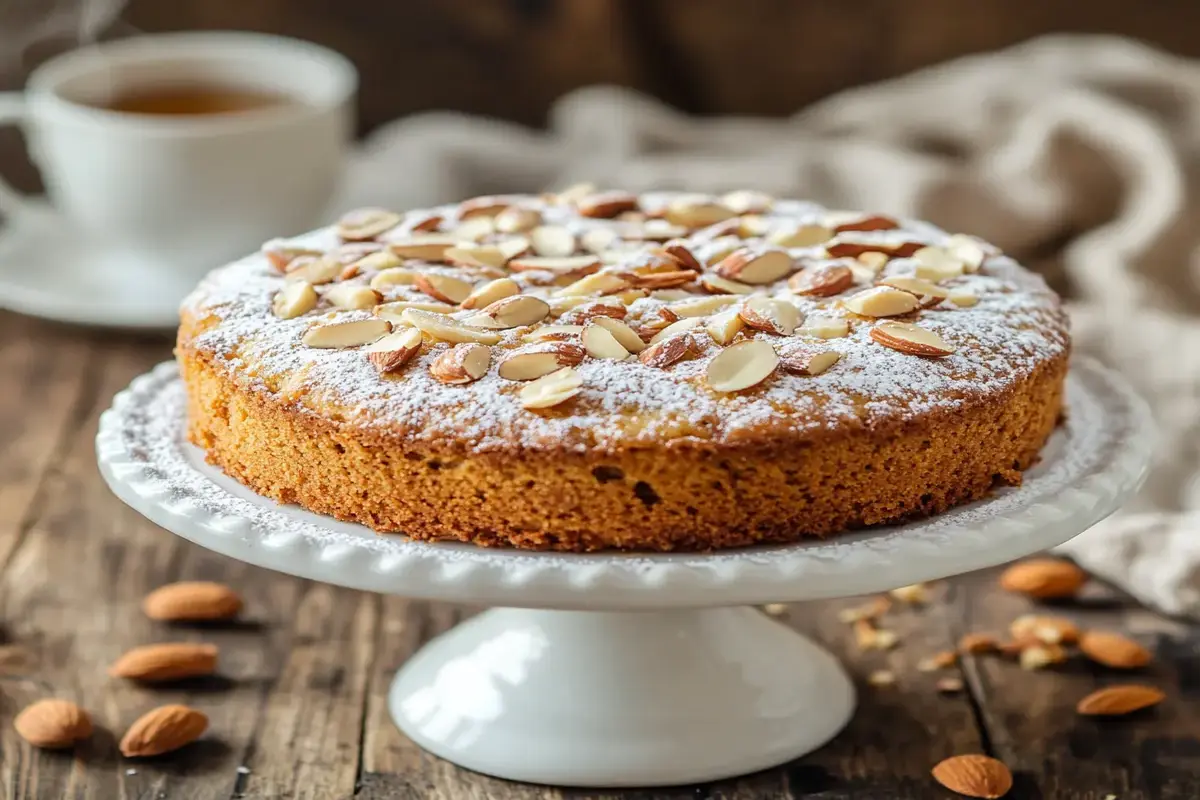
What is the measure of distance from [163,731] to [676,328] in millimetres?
657

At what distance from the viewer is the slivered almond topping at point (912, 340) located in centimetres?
141

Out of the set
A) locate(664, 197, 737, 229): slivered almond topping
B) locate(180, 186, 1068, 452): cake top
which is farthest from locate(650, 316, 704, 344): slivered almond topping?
locate(664, 197, 737, 229): slivered almond topping

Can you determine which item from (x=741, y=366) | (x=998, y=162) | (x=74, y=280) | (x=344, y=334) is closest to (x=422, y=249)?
(x=344, y=334)

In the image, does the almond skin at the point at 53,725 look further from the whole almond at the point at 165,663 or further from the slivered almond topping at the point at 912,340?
the slivered almond topping at the point at 912,340

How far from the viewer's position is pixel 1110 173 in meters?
2.72

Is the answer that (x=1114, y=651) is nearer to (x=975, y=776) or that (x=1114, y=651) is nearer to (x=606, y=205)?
(x=975, y=776)

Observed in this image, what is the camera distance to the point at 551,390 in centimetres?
133

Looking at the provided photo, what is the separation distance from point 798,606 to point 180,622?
74 cm

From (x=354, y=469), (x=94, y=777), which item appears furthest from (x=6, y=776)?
(x=354, y=469)

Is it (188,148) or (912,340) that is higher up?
(912,340)

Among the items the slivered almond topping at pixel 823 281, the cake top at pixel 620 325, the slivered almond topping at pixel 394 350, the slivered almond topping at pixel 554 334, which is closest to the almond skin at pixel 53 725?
the cake top at pixel 620 325

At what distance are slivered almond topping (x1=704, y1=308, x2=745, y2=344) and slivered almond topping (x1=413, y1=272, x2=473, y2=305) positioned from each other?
0.26 meters

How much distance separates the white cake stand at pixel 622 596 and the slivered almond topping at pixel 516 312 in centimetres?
23

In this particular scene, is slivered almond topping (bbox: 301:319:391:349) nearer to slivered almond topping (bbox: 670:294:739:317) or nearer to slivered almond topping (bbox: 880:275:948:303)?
slivered almond topping (bbox: 670:294:739:317)
